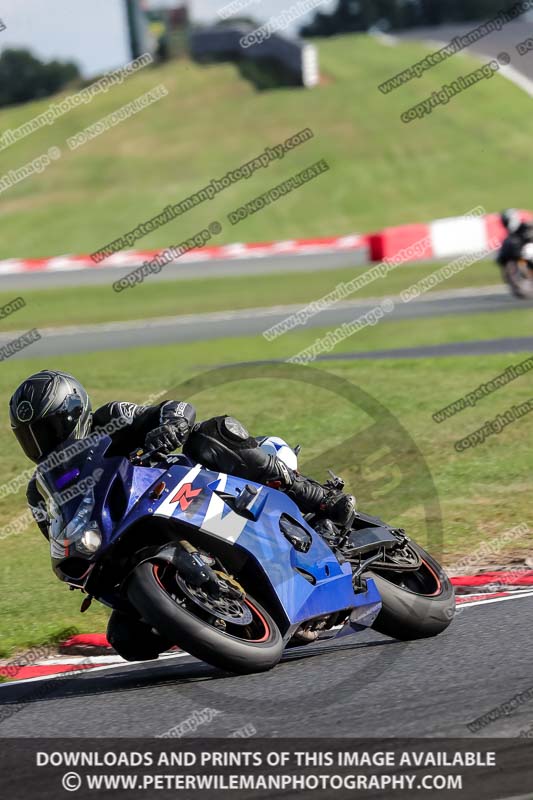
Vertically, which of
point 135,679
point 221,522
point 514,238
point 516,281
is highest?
point 221,522

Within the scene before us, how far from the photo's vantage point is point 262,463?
5824 millimetres

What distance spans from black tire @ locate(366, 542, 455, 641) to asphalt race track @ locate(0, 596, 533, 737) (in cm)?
7

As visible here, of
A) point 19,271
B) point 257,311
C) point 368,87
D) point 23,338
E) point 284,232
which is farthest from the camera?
point 368,87

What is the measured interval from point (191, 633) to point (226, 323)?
654 inches

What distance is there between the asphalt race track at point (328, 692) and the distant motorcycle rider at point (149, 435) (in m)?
0.75

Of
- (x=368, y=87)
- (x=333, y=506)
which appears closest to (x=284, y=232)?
(x=368, y=87)

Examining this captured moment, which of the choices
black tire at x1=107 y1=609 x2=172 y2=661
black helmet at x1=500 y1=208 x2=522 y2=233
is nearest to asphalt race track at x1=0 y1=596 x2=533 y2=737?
black tire at x1=107 y1=609 x2=172 y2=661

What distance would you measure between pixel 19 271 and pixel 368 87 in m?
26.5

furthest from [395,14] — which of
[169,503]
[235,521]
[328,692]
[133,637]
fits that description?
[328,692]

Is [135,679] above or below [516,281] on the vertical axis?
above

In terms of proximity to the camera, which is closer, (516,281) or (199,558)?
(199,558)

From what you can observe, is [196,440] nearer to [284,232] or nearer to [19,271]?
[19,271]

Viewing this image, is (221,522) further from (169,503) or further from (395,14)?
(395,14)

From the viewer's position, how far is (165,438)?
5.61 m
